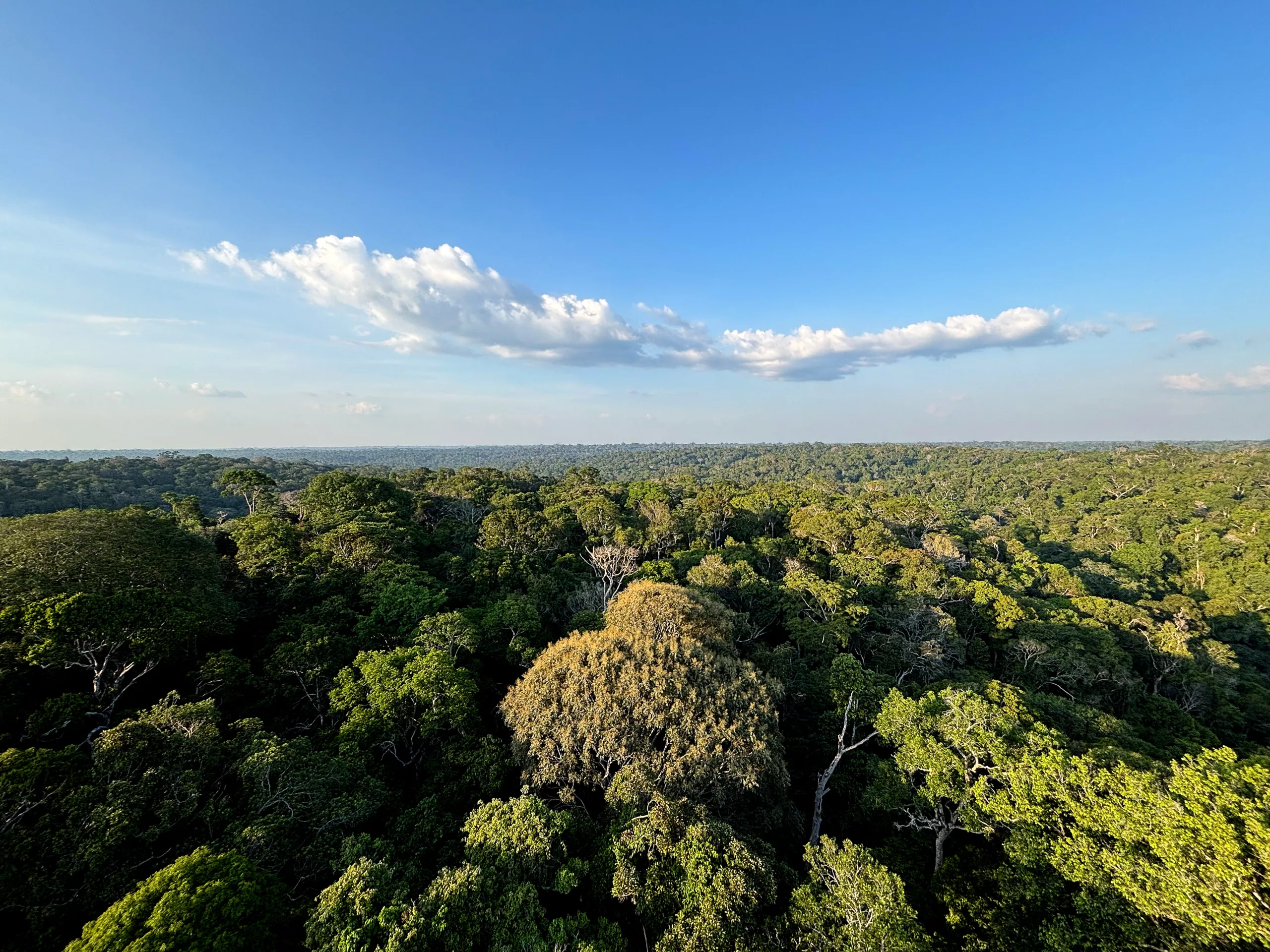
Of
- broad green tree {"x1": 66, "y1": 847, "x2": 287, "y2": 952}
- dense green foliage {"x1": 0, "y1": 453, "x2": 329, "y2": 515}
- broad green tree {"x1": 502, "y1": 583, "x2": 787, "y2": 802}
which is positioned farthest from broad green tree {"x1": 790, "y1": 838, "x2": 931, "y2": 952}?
dense green foliage {"x1": 0, "y1": 453, "x2": 329, "y2": 515}

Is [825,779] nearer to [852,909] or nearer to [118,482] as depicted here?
[852,909]

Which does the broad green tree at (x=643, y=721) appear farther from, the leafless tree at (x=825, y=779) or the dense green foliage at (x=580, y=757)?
the leafless tree at (x=825, y=779)

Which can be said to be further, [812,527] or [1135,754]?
[812,527]

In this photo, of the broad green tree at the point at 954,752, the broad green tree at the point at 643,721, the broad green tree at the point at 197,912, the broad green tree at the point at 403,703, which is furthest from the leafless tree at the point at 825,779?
the broad green tree at the point at 197,912

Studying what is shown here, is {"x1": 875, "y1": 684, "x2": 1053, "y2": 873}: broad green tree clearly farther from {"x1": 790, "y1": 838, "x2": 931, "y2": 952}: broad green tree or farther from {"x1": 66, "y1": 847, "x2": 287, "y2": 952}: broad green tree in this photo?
{"x1": 66, "y1": 847, "x2": 287, "y2": 952}: broad green tree

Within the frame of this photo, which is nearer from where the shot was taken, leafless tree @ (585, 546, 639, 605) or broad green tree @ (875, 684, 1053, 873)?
broad green tree @ (875, 684, 1053, 873)

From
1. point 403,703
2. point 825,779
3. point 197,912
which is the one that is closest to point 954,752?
point 825,779

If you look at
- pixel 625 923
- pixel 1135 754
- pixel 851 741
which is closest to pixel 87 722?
pixel 625 923

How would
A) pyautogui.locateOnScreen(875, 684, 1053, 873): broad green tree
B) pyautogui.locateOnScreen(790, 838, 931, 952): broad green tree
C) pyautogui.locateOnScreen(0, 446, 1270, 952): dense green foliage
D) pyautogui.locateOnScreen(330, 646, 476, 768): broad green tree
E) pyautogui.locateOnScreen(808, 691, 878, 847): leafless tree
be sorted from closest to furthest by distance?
pyautogui.locateOnScreen(0, 446, 1270, 952): dense green foliage < pyautogui.locateOnScreen(790, 838, 931, 952): broad green tree < pyautogui.locateOnScreen(875, 684, 1053, 873): broad green tree < pyautogui.locateOnScreen(330, 646, 476, 768): broad green tree < pyautogui.locateOnScreen(808, 691, 878, 847): leafless tree

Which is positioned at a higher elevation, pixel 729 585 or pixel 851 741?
pixel 729 585

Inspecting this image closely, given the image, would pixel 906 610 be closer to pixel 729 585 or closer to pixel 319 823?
pixel 729 585
